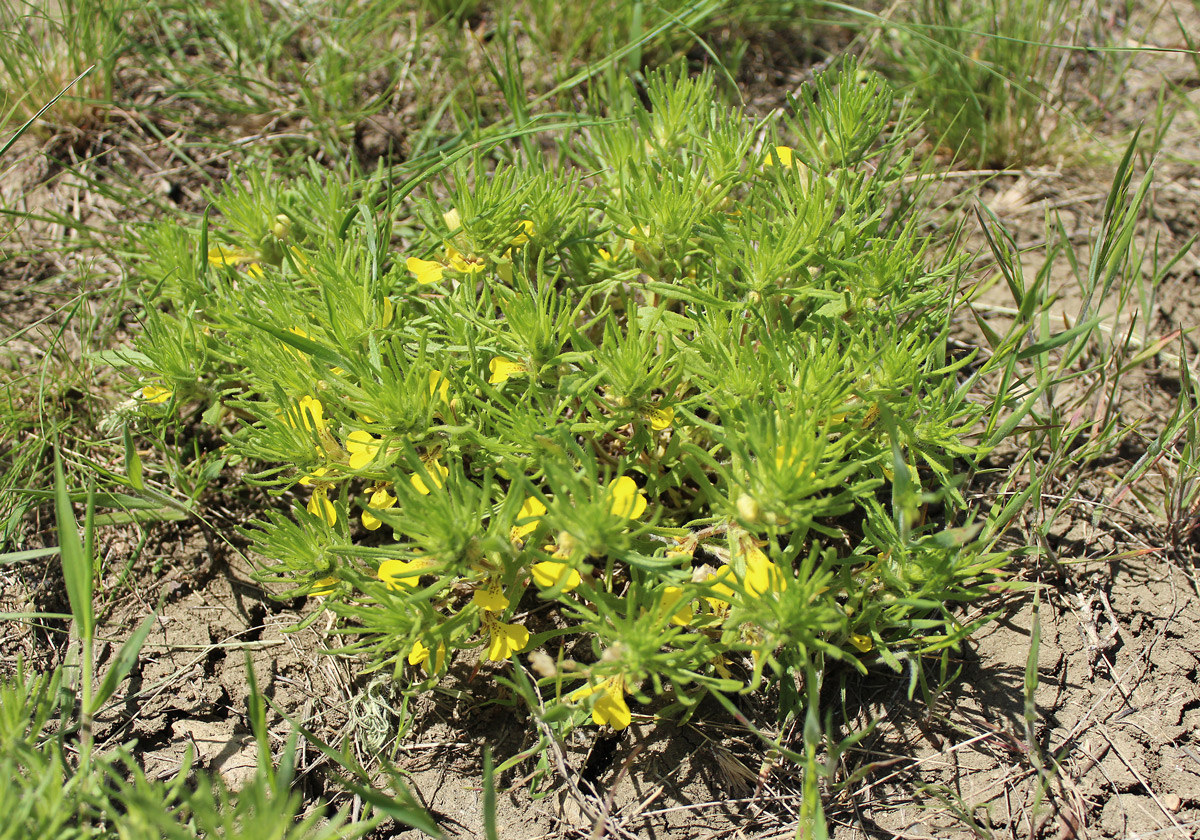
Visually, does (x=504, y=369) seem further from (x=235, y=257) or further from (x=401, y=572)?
(x=235, y=257)

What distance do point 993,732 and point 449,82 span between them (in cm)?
354

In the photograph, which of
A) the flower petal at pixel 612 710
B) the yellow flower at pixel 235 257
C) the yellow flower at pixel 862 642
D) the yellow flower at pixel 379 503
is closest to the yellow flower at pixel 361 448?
the yellow flower at pixel 379 503

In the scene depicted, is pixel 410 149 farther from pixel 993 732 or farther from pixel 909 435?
pixel 993 732

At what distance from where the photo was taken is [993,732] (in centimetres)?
239

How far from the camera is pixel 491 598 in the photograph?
2217 millimetres

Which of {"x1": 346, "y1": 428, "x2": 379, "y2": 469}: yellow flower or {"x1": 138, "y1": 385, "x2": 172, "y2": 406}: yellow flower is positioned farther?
{"x1": 138, "y1": 385, "x2": 172, "y2": 406}: yellow flower

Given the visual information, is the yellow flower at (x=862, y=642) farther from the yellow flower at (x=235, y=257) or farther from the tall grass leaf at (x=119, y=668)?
the yellow flower at (x=235, y=257)

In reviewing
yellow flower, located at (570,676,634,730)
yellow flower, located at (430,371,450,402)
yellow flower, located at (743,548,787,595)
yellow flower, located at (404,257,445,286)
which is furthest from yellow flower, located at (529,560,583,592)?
yellow flower, located at (404,257,445,286)

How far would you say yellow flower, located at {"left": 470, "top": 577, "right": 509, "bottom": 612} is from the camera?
2213 millimetres

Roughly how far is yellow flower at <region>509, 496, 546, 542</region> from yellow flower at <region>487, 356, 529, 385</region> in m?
0.35

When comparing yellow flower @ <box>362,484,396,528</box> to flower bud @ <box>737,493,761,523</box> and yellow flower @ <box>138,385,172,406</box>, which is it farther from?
flower bud @ <box>737,493,761,523</box>

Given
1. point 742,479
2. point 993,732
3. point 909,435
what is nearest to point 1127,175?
point 909,435

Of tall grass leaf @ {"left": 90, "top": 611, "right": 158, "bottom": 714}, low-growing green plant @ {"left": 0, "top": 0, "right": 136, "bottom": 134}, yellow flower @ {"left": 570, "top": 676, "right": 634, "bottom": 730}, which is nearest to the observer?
tall grass leaf @ {"left": 90, "top": 611, "right": 158, "bottom": 714}

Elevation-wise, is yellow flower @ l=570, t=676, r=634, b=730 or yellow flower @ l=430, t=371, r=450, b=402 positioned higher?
yellow flower @ l=430, t=371, r=450, b=402
